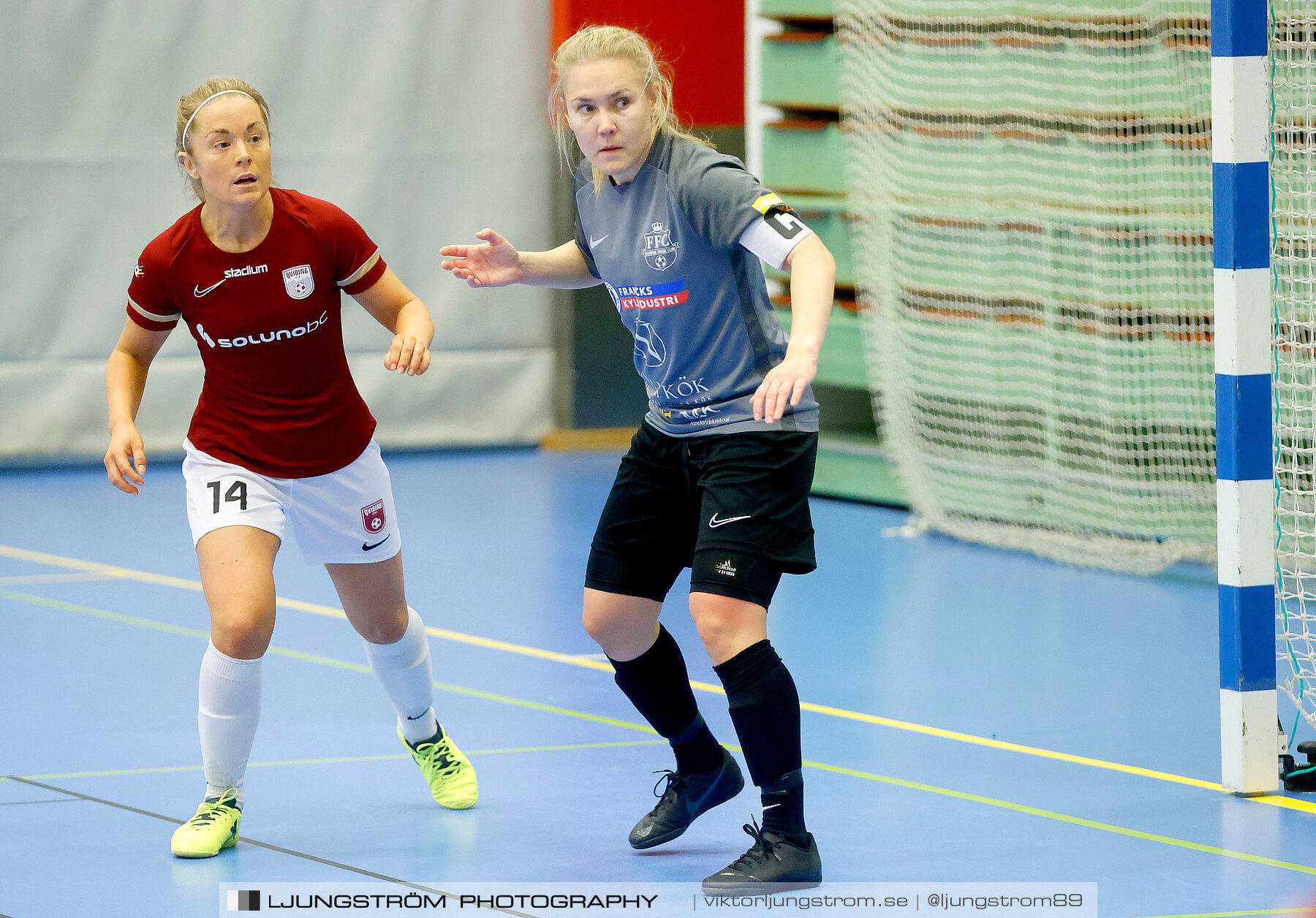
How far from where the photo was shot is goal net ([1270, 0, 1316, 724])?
457 cm

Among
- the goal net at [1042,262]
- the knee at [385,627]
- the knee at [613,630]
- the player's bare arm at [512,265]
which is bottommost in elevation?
the knee at [613,630]

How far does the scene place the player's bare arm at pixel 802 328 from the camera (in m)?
3.12

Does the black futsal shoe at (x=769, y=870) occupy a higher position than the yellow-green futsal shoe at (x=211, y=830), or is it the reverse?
the yellow-green futsal shoe at (x=211, y=830)

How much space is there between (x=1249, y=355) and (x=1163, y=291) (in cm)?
311

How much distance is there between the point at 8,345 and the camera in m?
9.53

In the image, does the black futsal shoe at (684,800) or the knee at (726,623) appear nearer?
the knee at (726,623)

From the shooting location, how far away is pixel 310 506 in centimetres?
380

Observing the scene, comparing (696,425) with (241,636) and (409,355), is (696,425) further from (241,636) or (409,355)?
(241,636)

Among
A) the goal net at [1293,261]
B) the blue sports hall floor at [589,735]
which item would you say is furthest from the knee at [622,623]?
the goal net at [1293,261]

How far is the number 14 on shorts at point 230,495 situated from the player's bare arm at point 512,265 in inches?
22.2

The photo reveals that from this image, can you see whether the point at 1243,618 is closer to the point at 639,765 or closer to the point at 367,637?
the point at 639,765

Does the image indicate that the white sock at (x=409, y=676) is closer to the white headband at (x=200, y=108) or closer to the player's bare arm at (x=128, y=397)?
the player's bare arm at (x=128, y=397)

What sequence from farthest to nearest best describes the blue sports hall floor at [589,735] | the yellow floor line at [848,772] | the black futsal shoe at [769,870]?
1. the yellow floor line at [848,772]
2. the blue sports hall floor at [589,735]
3. the black futsal shoe at [769,870]

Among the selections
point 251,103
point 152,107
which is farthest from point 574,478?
point 251,103
